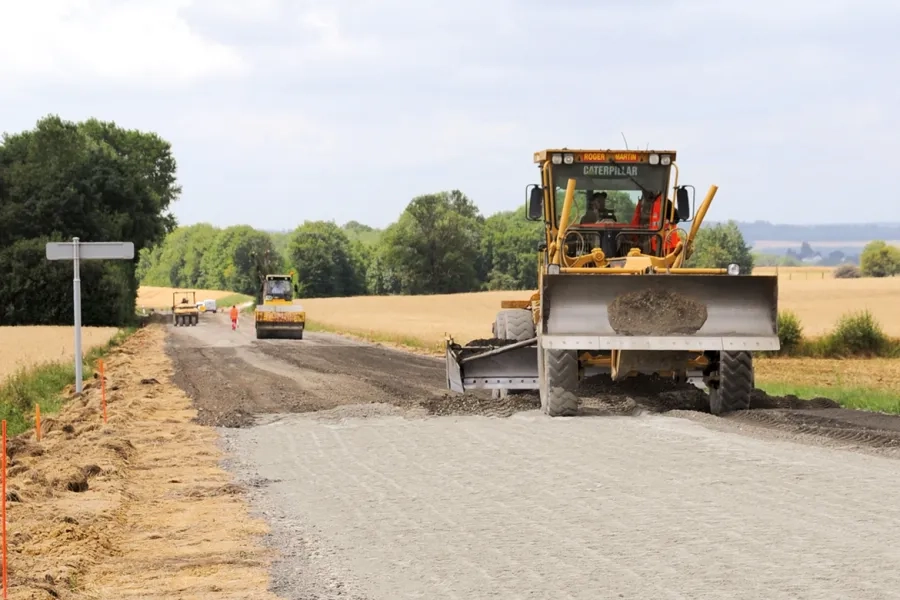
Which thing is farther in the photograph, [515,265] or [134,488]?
[515,265]

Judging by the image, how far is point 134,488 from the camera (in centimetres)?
1222

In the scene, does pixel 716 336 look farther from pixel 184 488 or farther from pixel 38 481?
pixel 38 481

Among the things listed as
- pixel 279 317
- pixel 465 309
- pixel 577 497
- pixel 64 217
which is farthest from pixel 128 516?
pixel 465 309

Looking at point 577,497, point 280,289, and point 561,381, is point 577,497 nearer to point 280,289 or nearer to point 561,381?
point 561,381

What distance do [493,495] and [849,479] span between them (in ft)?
9.85

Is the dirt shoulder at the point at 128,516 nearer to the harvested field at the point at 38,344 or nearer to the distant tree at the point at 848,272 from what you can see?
the harvested field at the point at 38,344

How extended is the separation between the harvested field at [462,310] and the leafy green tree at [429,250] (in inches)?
857

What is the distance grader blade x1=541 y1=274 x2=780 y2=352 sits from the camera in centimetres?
1498

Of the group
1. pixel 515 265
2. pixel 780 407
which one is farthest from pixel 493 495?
pixel 515 265

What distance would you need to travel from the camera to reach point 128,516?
1073 cm

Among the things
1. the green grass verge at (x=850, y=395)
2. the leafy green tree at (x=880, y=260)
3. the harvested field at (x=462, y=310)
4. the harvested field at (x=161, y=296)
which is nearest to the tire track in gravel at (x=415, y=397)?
the green grass verge at (x=850, y=395)

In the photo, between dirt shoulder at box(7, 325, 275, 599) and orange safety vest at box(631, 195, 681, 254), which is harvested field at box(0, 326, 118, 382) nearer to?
dirt shoulder at box(7, 325, 275, 599)

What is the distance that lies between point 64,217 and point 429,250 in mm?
61813

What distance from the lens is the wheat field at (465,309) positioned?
55.6 metres
